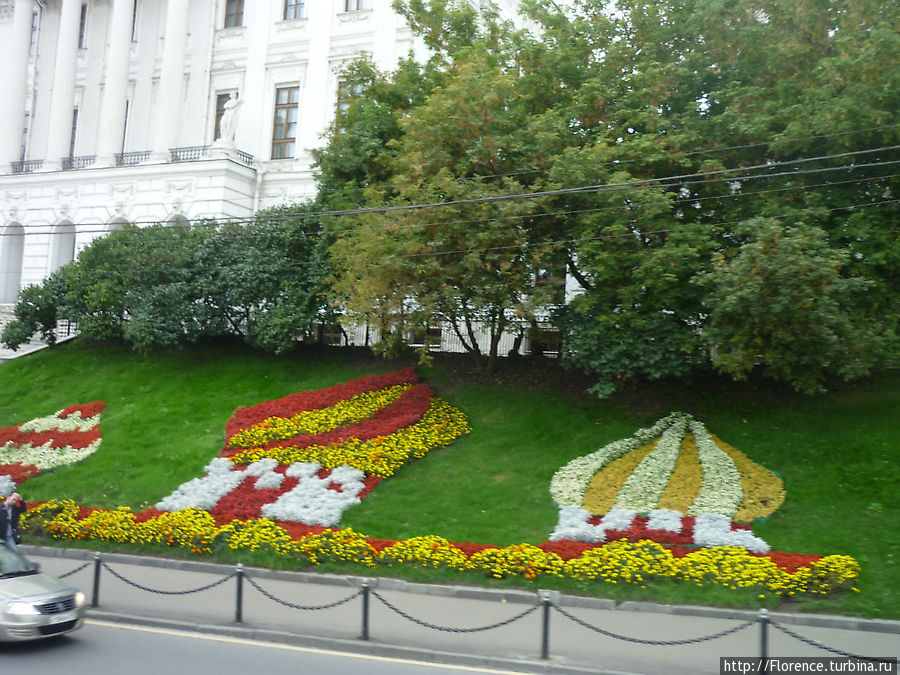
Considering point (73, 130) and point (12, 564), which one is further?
point (73, 130)

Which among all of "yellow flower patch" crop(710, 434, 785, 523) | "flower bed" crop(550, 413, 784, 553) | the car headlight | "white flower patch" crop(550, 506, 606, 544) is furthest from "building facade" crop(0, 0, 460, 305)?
the car headlight

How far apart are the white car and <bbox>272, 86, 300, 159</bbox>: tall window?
24917 mm

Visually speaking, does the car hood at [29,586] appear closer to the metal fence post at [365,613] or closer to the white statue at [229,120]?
the metal fence post at [365,613]

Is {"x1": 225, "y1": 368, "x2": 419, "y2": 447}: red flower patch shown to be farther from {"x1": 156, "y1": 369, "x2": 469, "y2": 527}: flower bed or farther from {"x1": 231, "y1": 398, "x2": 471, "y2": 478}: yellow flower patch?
{"x1": 231, "y1": 398, "x2": 471, "y2": 478}: yellow flower patch

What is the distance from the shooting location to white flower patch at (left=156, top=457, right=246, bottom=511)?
1697cm

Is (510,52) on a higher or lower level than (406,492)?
higher

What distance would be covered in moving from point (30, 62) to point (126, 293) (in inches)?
829

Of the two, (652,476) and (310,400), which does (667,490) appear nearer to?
(652,476)

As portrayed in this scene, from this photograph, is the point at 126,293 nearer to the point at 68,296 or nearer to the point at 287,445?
the point at 68,296

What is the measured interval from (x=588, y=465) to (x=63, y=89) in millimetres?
30443

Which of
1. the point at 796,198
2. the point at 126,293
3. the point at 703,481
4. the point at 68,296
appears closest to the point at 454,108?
the point at 796,198

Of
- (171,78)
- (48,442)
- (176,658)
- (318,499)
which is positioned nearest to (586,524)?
(318,499)

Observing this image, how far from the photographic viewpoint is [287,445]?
19.1 metres

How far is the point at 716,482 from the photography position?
51.9ft
